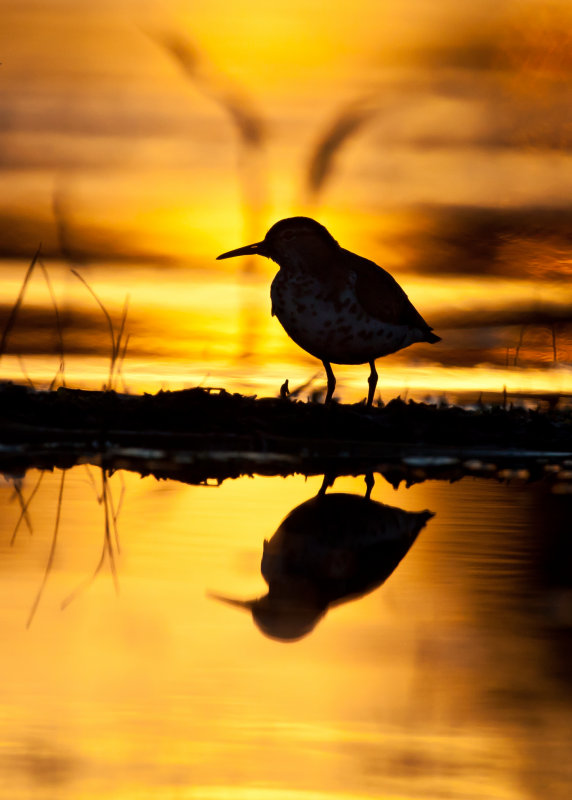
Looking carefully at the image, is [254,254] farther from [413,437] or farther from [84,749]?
[84,749]

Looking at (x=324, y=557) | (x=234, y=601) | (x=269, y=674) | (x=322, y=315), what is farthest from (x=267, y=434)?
(x=269, y=674)

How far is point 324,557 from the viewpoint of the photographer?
15.8ft

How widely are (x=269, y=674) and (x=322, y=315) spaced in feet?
19.4

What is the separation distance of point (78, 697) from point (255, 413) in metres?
5.37

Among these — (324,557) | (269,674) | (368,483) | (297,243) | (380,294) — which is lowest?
(269,674)

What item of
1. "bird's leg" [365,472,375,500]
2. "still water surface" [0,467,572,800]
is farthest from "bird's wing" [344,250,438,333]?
"still water surface" [0,467,572,800]

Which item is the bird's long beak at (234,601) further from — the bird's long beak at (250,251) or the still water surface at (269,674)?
the bird's long beak at (250,251)

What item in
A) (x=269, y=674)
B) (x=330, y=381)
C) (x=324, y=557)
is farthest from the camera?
Result: (x=330, y=381)

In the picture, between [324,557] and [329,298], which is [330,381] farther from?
[324,557]

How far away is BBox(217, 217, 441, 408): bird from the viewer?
30.3ft

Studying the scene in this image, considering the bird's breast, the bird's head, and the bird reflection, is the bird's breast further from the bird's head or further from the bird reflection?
the bird reflection

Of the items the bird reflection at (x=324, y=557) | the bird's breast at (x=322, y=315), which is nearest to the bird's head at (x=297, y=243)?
the bird's breast at (x=322, y=315)

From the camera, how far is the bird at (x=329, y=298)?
9.24m

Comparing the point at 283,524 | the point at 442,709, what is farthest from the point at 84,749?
the point at 283,524
